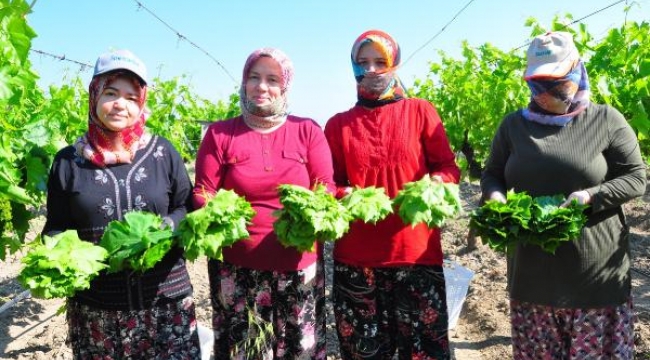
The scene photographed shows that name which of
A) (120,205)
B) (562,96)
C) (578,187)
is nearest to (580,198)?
(578,187)

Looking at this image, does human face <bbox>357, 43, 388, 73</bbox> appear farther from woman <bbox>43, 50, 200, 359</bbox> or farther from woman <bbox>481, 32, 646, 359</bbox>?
woman <bbox>43, 50, 200, 359</bbox>

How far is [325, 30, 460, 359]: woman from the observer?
287cm

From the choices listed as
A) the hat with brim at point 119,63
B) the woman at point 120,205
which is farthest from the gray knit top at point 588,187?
the hat with brim at point 119,63

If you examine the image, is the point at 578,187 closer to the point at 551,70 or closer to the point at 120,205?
the point at 551,70

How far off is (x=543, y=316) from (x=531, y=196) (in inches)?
22.8

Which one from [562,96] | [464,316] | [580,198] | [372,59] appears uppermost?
[372,59]

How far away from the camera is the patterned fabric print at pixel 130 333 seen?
8.43ft

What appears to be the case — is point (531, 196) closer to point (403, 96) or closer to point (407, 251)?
point (407, 251)

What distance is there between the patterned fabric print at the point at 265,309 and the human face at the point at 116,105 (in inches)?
33.2

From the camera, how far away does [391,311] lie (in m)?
3.00

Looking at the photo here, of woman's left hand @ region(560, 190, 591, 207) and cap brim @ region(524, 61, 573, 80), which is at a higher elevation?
cap brim @ region(524, 61, 573, 80)

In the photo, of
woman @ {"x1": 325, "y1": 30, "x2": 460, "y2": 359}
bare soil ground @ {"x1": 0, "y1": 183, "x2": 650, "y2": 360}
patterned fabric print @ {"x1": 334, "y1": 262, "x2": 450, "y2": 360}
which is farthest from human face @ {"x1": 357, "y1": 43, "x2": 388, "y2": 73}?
bare soil ground @ {"x1": 0, "y1": 183, "x2": 650, "y2": 360}

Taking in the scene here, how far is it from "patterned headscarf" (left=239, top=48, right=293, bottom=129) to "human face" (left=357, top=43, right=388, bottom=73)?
1.20 ft

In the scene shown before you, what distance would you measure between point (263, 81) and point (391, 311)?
53.5 inches
